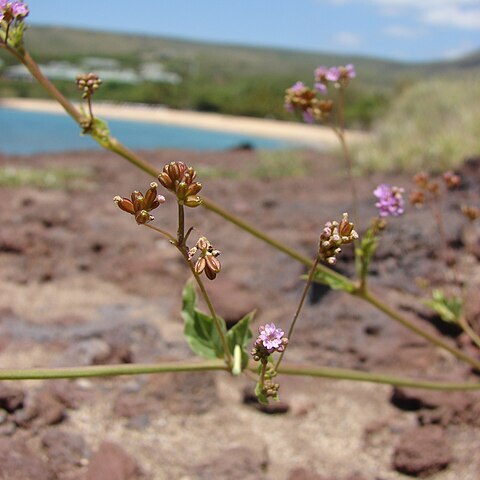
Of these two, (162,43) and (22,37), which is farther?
(162,43)

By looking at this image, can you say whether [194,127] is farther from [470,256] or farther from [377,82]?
[377,82]

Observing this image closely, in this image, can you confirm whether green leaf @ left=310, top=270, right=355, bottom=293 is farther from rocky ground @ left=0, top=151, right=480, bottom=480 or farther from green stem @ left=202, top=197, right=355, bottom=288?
rocky ground @ left=0, top=151, right=480, bottom=480

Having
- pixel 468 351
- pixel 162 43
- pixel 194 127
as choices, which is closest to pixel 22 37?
pixel 468 351

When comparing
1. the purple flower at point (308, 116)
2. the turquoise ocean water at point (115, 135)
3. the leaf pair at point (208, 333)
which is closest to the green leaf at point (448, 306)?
the purple flower at point (308, 116)

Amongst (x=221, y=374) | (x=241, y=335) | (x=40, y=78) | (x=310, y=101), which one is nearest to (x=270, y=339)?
(x=241, y=335)

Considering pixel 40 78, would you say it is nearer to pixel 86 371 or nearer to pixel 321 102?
pixel 86 371
